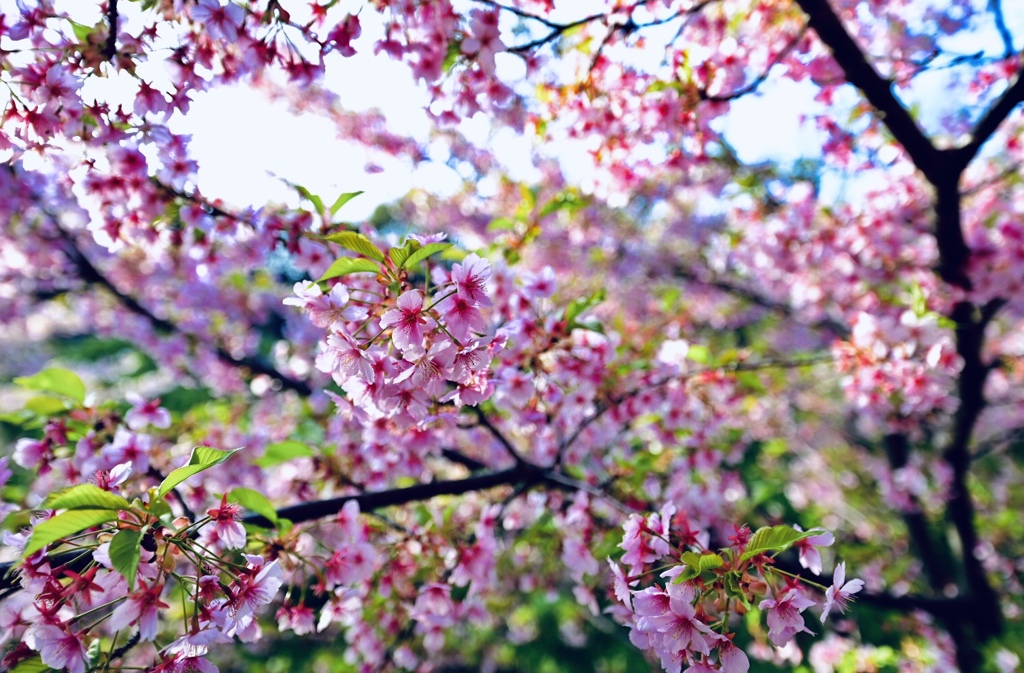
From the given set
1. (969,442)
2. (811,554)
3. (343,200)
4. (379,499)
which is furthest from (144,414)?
(969,442)

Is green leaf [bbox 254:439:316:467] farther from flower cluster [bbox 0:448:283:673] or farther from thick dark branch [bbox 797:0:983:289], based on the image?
thick dark branch [bbox 797:0:983:289]

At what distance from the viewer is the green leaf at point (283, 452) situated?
203 cm

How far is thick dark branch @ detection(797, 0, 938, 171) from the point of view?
2137 mm

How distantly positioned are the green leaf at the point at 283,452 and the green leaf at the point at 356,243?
1036mm

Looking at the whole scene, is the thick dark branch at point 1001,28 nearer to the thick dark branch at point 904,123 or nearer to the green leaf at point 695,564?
the thick dark branch at point 904,123

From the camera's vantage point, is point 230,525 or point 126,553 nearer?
point 126,553

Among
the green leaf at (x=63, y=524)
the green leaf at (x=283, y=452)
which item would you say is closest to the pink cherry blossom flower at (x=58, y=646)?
the green leaf at (x=63, y=524)

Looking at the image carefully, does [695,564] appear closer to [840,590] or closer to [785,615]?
[785,615]

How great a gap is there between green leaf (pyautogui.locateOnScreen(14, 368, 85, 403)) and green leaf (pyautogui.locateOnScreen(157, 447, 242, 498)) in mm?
1182

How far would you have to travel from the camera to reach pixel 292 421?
4199mm

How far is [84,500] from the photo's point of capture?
1044 mm

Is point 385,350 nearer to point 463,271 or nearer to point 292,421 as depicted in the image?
point 463,271

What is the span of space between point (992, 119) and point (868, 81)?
0.53m

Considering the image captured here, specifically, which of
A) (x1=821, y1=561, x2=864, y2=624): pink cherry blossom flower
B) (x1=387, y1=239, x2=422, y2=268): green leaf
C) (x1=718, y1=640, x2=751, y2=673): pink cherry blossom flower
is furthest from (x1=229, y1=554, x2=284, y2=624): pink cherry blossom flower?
(x1=821, y1=561, x2=864, y2=624): pink cherry blossom flower
